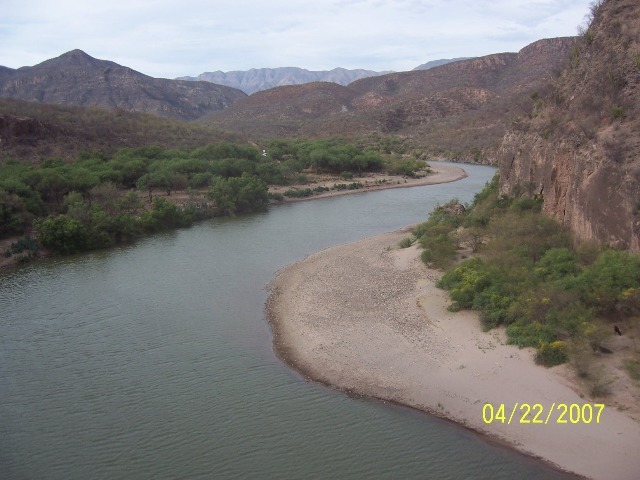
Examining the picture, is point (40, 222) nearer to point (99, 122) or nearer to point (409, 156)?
point (99, 122)

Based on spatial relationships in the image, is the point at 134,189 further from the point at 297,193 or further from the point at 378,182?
the point at 378,182

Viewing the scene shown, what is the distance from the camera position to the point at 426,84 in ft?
407

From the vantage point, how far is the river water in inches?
484

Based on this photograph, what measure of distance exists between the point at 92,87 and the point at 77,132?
79.2 meters

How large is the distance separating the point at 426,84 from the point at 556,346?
382ft

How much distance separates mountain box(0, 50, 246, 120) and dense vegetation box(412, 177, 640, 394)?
365 feet

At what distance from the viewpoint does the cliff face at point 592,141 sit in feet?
60.0

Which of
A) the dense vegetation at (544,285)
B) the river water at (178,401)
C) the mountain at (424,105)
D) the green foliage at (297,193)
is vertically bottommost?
the river water at (178,401)

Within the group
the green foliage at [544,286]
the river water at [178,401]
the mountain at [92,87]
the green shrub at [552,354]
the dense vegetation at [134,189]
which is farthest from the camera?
the mountain at [92,87]

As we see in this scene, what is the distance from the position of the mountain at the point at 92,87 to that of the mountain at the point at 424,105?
633 inches

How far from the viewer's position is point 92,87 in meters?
126

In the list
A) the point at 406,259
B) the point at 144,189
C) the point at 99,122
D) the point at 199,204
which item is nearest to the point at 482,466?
the point at 406,259
